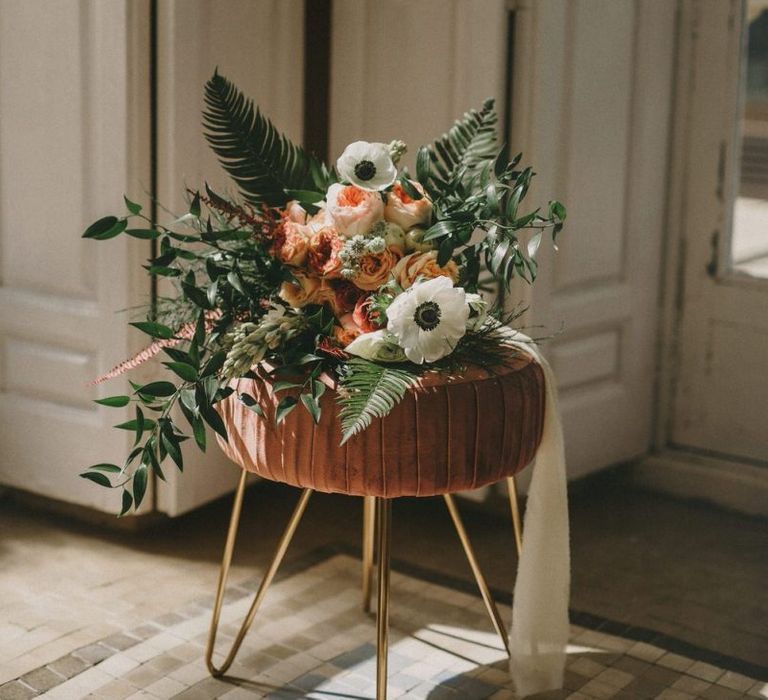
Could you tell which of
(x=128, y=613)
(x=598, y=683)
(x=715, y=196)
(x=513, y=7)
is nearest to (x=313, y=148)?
(x=513, y=7)

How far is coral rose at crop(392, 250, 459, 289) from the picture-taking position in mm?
2156

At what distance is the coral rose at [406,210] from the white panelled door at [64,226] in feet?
3.35

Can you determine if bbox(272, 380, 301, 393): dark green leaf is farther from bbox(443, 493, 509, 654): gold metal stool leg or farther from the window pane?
the window pane

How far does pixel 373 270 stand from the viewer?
2145 mm

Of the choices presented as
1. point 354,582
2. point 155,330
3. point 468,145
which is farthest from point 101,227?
point 354,582

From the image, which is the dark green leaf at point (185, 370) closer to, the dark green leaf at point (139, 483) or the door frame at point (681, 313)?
the dark green leaf at point (139, 483)

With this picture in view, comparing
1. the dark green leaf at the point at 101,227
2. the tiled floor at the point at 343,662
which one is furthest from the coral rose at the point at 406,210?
the tiled floor at the point at 343,662

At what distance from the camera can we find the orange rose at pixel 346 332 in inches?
84.7

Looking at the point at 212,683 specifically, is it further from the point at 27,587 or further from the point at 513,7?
the point at 513,7

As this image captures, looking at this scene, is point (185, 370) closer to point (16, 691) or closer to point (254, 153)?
point (254, 153)

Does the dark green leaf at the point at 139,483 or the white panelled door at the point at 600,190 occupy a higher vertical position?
the white panelled door at the point at 600,190

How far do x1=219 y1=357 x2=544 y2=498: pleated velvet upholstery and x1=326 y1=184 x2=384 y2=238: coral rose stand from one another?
0.28 m

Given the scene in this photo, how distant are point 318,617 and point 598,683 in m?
0.66

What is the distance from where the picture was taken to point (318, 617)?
113 inches
